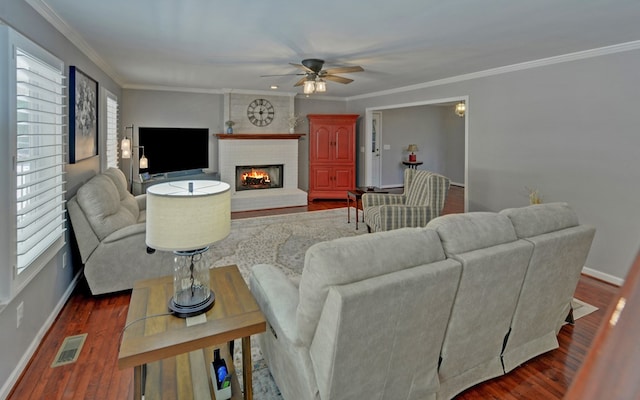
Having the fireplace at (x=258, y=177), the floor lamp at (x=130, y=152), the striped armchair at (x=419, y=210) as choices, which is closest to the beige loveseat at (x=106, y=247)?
the floor lamp at (x=130, y=152)

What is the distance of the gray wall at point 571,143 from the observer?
344 centimetres

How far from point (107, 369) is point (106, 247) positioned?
122 centimetres

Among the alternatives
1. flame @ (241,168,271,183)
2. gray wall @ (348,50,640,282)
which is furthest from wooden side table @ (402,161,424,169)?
gray wall @ (348,50,640,282)

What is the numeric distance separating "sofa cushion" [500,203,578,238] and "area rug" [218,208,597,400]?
1204 millimetres

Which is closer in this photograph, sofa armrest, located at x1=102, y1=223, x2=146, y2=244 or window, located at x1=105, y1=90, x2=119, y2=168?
sofa armrest, located at x1=102, y1=223, x2=146, y2=244

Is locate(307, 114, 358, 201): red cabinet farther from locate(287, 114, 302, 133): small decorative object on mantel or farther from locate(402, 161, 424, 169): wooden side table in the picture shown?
locate(402, 161, 424, 169): wooden side table

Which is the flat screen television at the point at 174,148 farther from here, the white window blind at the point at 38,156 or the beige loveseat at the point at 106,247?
the white window blind at the point at 38,156

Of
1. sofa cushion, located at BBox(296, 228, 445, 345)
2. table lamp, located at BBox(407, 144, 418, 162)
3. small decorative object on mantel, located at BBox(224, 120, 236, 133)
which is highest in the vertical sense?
small decorative object on mantel, located at BBox(224, 120, 236, 133)

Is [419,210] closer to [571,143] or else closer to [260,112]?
[571,143]

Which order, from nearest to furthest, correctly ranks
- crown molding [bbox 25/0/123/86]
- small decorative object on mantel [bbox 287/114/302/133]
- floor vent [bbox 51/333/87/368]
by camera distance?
1. floor vent [bbox 51/333/87/368]
2. crown molding [bbox 25/0/123/86]
3. small decorative object on mantel [bbox 287/114/302/133]

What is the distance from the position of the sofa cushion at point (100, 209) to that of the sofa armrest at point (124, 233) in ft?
0.22

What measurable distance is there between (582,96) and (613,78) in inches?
11.6

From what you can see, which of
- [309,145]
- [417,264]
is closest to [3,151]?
[417,264]

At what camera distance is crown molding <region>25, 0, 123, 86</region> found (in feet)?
8.17
